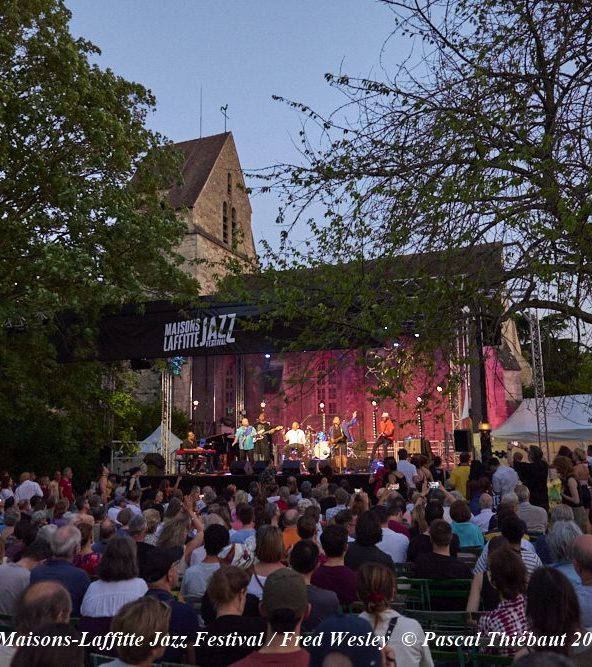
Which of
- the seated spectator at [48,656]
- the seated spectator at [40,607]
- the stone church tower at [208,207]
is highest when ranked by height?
the stone church tower at [208,207]

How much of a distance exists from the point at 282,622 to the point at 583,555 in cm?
178

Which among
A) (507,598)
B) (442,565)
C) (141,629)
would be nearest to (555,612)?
(507,598)

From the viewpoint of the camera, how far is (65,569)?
4801 mm

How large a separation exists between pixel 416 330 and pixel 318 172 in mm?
2304

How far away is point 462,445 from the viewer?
51.1 feet

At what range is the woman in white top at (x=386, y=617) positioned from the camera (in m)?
3.31

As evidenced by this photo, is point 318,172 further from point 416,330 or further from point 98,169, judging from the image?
point 98,169

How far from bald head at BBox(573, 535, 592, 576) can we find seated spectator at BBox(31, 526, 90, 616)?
3146mm

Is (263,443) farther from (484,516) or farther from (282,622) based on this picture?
(282,622)

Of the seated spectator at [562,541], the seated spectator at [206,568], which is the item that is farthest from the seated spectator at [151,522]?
the seated spectator at [562,541]

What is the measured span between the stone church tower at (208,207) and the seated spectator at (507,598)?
33.0 m

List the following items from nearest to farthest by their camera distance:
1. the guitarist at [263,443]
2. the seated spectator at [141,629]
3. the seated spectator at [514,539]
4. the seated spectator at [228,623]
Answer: the seated spectator at [141,629]
the seated spectator at [228,623]
the seated spectator at [514,539]
the guitarist at [263,443]

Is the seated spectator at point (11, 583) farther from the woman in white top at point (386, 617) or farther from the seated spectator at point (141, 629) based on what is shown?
the woman in white top at point (386, 617)

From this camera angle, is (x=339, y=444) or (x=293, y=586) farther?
(x=339, y=444)
